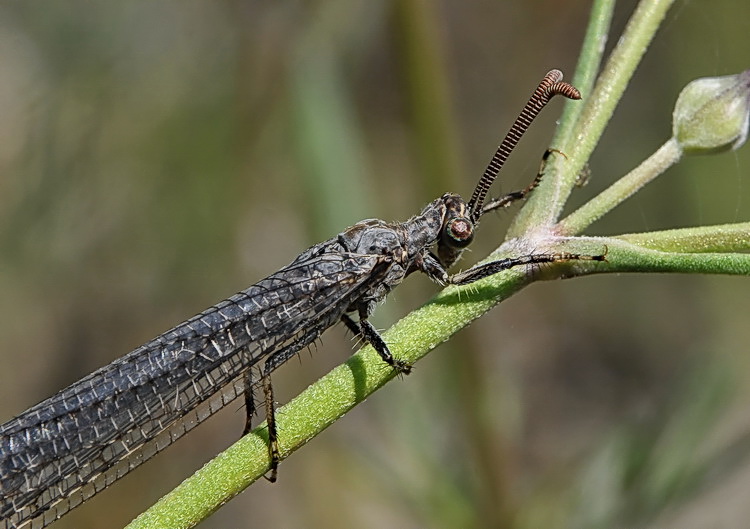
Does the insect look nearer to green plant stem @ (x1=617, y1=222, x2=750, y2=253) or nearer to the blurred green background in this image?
green plant stem @ (x1=617, y1=222, x2=750, y2=253)

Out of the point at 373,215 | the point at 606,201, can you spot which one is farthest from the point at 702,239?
the point at 373,215

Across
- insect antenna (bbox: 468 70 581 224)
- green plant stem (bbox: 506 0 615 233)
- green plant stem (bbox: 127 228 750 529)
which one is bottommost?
green plant stem (bbox: 127 228 750 529)

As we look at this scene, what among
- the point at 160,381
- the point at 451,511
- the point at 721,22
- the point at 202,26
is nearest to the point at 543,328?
the point at 721,22

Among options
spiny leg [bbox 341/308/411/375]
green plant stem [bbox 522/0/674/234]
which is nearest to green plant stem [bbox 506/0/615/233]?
green plant stem [bbox 522/0/674/234]

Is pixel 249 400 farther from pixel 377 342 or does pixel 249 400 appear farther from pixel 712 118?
pixel 712 118

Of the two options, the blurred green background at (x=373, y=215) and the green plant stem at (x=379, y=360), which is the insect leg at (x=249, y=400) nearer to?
the blurred green background at (x=373, y=215)

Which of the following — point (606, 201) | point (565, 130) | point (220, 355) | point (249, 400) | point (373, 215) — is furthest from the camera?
point (373, 215)

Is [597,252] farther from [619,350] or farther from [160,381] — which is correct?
[619,350]
